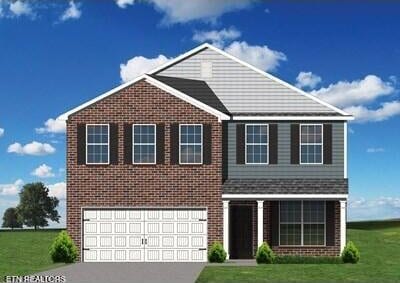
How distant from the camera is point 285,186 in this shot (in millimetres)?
34156

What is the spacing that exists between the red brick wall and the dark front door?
5.02 ft

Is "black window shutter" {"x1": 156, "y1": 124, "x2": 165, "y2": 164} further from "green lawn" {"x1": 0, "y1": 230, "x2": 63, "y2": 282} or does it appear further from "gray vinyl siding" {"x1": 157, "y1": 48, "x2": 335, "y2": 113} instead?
"green lawn" {"x1": 0, "y1": 230, "x2": 63, "y2": 282}

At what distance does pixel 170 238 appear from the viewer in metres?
33.8

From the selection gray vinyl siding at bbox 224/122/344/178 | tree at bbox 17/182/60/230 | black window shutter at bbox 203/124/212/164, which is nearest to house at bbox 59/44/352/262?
black window shutter at bbox 203/124/212/164

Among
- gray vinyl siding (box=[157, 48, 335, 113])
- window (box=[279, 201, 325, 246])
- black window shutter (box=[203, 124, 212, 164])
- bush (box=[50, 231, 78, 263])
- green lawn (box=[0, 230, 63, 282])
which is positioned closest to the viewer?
green lawn (box=[0, 230, 63, 282])

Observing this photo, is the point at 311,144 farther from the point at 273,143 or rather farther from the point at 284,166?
the point at 273,143

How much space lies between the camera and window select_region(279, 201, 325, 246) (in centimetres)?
3462

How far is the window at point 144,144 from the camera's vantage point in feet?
111

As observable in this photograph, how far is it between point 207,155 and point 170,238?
3901 mm

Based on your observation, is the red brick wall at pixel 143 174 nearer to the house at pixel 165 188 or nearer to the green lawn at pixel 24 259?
the house at pixel 165 188

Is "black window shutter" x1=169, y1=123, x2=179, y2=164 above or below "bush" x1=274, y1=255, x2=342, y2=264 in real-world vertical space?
above

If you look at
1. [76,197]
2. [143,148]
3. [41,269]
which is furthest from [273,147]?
[41,269]

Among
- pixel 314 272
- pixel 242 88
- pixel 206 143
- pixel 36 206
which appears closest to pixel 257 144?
pixel 206 143

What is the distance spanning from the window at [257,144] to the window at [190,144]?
245cm
